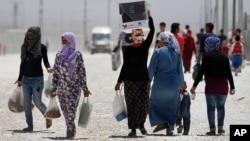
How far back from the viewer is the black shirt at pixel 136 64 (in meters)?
11.9

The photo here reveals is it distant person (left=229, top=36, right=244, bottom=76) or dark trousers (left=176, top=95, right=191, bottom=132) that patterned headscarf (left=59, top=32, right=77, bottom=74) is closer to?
dark trousers (left=176, top=95, right=191, bottom=132)

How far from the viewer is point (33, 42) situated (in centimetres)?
1241

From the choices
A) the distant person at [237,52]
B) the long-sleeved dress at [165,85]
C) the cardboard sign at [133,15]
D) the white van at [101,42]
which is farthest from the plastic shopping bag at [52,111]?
the white van at [101,42]

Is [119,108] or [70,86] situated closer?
[70,86]

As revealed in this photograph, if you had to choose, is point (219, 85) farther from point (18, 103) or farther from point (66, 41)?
point (18, 103)

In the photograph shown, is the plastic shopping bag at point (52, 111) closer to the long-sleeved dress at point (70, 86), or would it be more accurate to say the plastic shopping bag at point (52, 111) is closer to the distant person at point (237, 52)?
the long-sleeved dress at point (70, 86)

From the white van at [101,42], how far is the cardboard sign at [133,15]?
222 feet

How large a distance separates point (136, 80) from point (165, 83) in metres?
0.45

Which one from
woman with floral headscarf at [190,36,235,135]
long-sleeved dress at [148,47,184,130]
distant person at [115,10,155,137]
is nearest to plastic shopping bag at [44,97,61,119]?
distant person at [115,10,155,137]

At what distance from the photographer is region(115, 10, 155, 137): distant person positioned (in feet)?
39.0

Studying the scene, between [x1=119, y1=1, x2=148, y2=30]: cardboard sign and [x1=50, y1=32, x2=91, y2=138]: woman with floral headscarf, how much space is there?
2.85 ft

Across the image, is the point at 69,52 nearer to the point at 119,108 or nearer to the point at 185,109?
the point at 119,108

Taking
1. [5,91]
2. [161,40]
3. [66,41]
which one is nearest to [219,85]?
[161,40]

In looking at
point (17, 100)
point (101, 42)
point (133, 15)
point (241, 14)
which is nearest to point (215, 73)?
point (133, 15)
